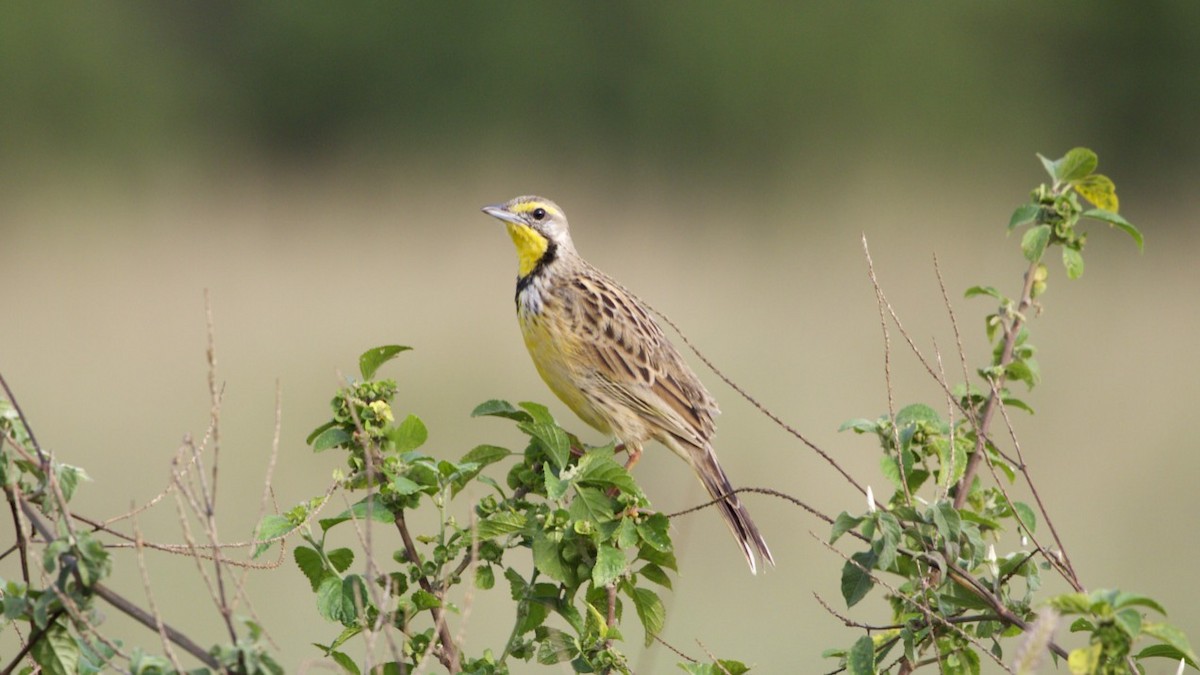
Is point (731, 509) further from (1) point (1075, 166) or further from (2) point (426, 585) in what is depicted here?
(2) point (426, 585)

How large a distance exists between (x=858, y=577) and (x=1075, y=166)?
1.09 meters

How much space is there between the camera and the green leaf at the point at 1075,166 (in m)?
3.37

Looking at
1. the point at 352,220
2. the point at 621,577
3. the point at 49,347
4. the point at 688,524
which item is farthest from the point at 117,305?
the point at 621,577

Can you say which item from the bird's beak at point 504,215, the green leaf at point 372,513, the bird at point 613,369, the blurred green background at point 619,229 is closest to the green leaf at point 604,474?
the green leaf at point 372,513

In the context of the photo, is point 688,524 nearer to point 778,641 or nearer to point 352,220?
point 778,641

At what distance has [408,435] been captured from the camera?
295 centimetres

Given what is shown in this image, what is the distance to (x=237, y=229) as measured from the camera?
1250cm

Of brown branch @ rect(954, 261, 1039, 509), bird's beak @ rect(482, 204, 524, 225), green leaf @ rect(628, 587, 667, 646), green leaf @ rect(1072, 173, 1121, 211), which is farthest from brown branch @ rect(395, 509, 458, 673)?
bird's beak @ rect(482, 204, 524, 225)

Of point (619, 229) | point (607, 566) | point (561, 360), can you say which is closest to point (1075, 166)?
point (607, 566)

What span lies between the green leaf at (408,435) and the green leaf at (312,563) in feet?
0.79

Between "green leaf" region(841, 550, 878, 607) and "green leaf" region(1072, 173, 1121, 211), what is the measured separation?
1090 millimetres

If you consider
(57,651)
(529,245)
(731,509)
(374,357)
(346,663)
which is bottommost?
(57,651)

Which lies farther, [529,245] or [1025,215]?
[529,245]

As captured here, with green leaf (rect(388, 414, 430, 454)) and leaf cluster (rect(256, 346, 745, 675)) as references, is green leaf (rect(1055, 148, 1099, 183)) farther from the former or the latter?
green leaf (rect(388, 414, 430, 454))
